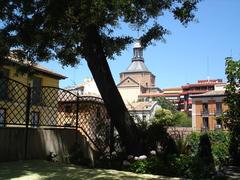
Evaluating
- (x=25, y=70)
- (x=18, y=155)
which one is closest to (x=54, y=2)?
(x=25, y=70)

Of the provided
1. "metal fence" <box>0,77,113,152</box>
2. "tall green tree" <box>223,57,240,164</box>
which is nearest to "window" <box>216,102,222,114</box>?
"tall green tree" <box>223,57,240,164</box>

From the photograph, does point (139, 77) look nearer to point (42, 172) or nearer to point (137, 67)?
point (137, 67)

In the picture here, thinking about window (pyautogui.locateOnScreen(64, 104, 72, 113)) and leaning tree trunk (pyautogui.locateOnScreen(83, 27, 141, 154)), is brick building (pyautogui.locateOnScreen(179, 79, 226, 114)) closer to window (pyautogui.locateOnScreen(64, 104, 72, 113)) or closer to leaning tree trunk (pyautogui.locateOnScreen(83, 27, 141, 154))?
window (pyautogui.locateOnScreen(64, 104, 72, 113))

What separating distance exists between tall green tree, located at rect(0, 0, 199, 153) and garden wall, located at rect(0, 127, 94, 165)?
1.45 m

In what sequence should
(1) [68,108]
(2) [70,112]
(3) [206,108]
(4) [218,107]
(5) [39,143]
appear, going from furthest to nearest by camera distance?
→ 1. (3) [206,108]
2. (4) [218,107]
3. (1) [68,108]
4. (2) [70,112]
5. (5) [39,143]

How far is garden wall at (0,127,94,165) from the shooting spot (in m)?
→ 9.02

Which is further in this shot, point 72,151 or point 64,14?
point 72,151

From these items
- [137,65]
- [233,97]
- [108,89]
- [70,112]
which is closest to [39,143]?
[108,89]

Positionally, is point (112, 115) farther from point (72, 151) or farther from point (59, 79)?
point (59, 79)

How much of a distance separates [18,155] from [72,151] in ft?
5.94

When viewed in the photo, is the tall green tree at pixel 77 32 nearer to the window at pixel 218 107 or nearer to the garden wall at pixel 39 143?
the garden wall at pixel 39 143

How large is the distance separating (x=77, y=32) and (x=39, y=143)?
10.2ft

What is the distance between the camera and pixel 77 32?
9.41 m

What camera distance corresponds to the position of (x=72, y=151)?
1070cm
